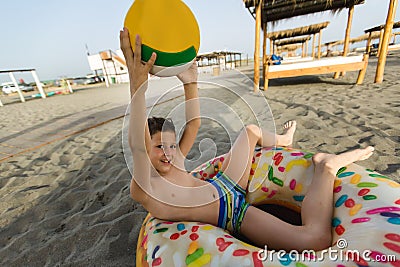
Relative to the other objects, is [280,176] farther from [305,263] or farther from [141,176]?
[141,176]

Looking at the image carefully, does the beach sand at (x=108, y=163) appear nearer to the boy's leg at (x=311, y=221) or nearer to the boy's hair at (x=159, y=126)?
the boy's hair at (x=159, y=126)

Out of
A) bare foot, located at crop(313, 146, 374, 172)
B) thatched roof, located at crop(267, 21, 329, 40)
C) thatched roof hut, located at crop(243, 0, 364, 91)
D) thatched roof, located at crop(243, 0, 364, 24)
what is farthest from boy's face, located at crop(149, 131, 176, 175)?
thatched roof, located at crop(267, 21, 329, 40)

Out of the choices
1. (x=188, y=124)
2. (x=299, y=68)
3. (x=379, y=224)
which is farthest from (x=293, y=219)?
(x=299, y=68)

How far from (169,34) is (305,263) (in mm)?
978

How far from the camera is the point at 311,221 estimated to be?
1001 millimetres

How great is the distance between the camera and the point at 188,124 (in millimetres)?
1320

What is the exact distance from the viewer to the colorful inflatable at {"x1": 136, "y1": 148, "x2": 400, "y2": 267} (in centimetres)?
71

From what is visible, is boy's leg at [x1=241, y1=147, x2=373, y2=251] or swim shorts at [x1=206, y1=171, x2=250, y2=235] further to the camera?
swim shorts at [x1=206, y1=171, x2=250, y2=235]

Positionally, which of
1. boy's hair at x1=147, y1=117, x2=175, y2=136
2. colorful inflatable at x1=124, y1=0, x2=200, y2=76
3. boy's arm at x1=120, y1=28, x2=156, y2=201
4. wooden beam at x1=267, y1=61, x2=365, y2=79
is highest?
colorful inflatable at x1=124, y1=0, x2=200, y2=76

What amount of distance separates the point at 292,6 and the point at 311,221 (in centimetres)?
654

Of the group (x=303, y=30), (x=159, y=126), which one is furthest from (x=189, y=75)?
(x=303, y=30)

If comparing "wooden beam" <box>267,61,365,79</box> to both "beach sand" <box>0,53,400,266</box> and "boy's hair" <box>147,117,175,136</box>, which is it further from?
"boy's hair" <box>147,117,175,136</box>

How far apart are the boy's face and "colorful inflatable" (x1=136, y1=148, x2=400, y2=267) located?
0.92 feet

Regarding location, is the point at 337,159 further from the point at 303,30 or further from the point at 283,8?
the point at 303,30
